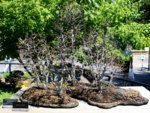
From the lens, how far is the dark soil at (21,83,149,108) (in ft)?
29.0

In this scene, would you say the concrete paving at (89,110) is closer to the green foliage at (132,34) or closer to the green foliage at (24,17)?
the green foliage at (24,17)

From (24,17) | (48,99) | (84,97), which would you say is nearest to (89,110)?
(84,97)

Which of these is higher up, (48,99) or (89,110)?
(48,99)

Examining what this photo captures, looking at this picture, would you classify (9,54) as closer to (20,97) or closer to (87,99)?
(20,97)

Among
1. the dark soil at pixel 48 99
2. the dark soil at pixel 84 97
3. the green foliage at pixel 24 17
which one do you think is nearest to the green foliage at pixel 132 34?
the dark soil at pixel 84 97

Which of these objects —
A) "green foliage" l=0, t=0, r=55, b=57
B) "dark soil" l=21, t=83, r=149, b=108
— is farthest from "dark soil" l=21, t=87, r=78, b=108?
"green foliage" l=0, t=0, r=55, b=57

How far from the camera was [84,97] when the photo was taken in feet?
31.0

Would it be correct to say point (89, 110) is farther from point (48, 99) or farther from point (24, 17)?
point (24, 17)

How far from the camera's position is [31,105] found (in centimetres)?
904

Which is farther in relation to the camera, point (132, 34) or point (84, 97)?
point (132, 34)

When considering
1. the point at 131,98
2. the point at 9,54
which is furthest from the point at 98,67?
the point at 9,54

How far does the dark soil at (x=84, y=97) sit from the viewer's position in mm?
8852

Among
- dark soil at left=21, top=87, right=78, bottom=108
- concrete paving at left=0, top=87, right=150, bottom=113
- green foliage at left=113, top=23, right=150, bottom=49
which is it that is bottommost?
concrete paving at left=0, top=87, right=150, bottom=113

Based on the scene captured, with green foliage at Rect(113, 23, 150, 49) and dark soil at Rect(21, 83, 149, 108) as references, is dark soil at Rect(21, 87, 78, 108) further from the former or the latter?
green foliage at Rect(113, 23, 150, 49)
